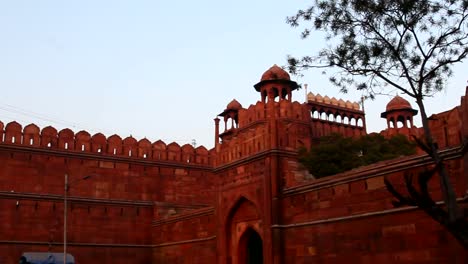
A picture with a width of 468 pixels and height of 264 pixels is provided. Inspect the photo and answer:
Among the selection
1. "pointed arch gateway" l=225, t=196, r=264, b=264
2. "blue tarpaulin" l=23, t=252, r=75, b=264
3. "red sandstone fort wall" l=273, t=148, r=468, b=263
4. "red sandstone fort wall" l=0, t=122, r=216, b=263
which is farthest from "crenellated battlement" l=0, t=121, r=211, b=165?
"red sandstone fort wall" l=273, t=148, r=468, b=263

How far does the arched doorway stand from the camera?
14203 millimetres

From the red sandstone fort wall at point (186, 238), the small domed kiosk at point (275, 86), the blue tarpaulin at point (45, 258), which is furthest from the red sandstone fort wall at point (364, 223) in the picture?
the small domed kiosk at point (275, 86)

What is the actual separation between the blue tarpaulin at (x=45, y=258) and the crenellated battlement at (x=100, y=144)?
137 inches

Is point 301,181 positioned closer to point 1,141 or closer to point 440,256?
point 440,256

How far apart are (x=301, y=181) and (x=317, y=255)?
2.03 metres

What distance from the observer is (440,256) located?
368 inches

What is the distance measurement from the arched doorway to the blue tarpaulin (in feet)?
17.4

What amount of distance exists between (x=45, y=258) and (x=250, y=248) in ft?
19.6

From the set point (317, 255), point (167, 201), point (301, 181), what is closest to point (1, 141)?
point (167, 201)

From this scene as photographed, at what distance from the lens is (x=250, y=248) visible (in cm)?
1445

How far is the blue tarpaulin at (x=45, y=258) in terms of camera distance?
52.1 ft

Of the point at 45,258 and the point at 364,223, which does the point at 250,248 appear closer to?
the point at 364,223

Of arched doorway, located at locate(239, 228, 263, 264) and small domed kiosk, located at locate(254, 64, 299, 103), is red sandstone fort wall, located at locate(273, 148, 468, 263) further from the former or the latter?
small domed kiosk, located at locate(254, 64, 299, 103)

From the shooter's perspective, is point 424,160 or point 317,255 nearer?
point 424,160
